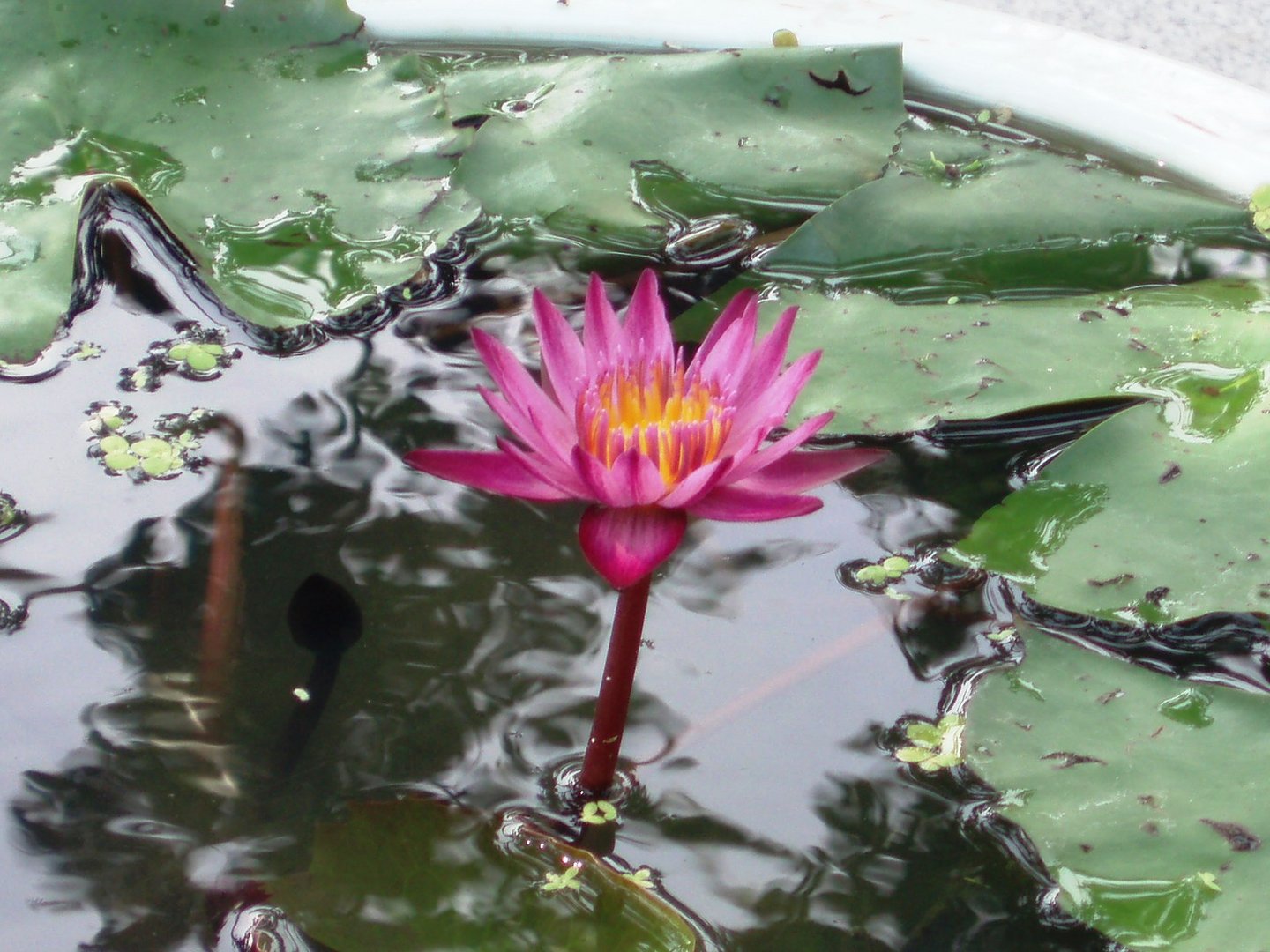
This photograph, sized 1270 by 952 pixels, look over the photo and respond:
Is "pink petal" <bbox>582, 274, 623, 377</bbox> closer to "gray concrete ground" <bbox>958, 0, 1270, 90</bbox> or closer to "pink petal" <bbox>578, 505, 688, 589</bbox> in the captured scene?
"pink petal" <bbox>578, 505, 688, 589</bbox>

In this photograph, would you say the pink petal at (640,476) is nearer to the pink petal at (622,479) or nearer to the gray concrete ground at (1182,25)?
the pink petal at (622,479)

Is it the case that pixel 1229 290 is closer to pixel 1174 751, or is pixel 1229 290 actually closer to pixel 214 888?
pixel 1174 751

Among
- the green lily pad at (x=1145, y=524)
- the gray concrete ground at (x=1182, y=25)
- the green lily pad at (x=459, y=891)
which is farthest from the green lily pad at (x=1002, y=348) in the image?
the gray concrete ground at (x=1182, y=25)

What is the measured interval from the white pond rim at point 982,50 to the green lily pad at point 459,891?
1309mm

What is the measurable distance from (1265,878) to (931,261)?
859mm

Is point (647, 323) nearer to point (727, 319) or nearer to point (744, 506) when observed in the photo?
point (727, 319)

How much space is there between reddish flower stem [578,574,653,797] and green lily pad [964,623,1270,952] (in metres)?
0.31

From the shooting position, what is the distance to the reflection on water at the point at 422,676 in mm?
955

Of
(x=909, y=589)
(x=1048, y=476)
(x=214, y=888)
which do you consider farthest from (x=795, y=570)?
(x=214, y=888)

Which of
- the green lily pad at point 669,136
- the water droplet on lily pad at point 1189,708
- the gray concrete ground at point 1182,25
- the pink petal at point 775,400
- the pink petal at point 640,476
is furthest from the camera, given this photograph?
the gray concrete ground at point 1182,25

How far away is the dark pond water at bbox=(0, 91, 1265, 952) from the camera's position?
96 centimetres

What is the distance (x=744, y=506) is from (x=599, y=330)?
23 cm

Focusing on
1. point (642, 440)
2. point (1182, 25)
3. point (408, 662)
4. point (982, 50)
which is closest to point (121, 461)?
point (408, 662)

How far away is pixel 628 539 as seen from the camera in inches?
33.6
